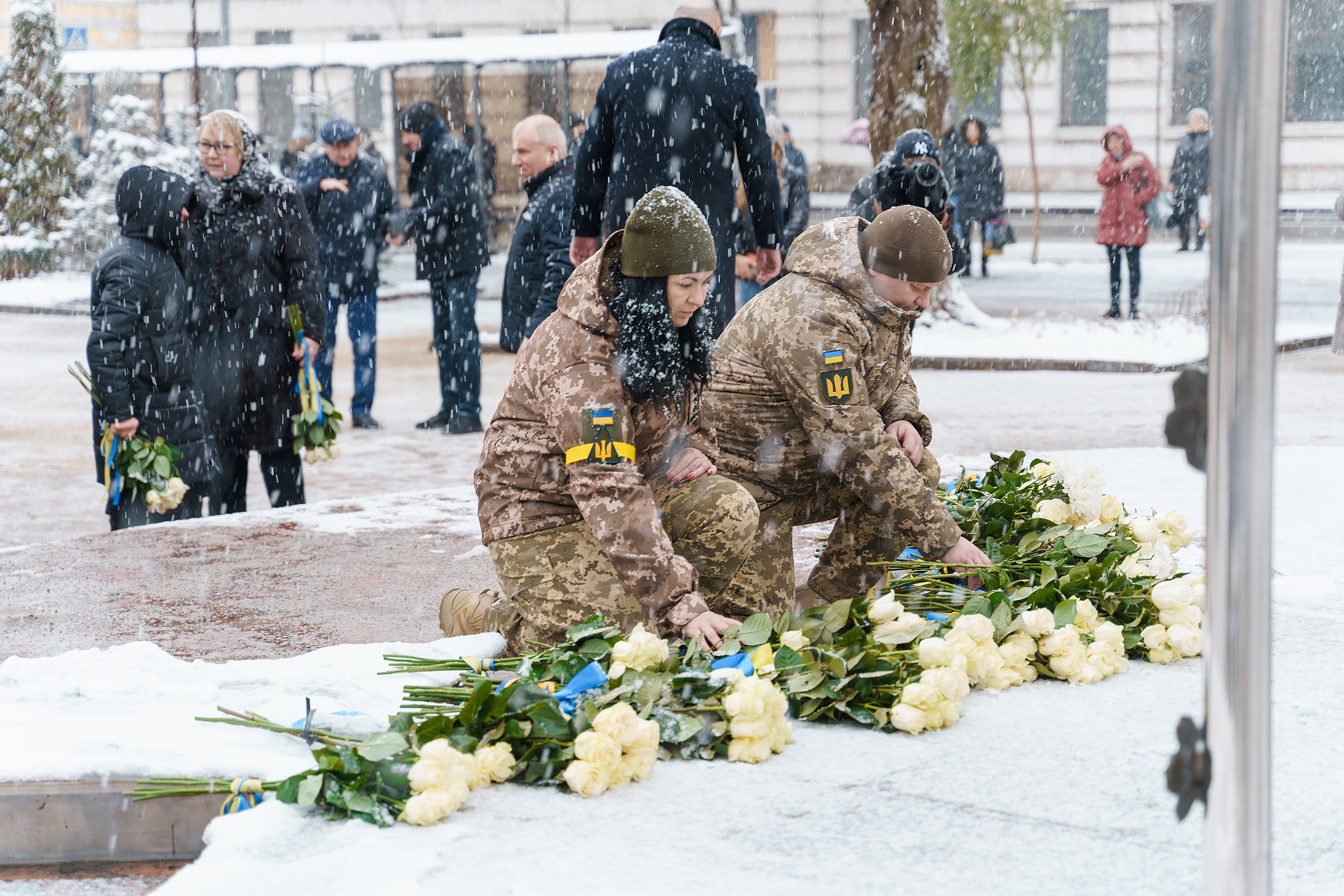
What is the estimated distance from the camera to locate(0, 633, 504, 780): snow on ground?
3084 millimetres

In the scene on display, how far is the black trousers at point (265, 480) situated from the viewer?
6.13 meters

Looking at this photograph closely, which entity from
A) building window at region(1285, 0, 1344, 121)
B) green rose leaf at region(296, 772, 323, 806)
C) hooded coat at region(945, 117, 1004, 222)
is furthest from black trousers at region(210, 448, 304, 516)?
building window at region(1285, 0, 1344, 121)

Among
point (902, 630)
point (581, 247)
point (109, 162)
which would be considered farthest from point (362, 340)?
point (109, 162)

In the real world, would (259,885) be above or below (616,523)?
below

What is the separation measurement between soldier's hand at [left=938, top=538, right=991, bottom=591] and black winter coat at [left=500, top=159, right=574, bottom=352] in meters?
3.12

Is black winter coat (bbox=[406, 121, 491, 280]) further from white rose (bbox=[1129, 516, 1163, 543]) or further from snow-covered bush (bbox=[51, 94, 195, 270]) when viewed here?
snow-covered bush (bbox=[51, 94, 195, 270])

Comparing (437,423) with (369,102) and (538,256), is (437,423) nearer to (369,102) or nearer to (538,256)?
(538,256)

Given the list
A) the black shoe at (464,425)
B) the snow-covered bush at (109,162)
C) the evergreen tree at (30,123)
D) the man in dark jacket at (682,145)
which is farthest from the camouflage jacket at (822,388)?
the evergreen tree at (30,123)

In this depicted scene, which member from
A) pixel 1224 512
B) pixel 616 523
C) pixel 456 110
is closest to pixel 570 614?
pixel 616 523

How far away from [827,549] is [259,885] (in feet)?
7.82

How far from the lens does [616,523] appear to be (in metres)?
3.57

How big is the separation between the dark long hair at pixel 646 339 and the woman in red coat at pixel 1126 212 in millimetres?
10766

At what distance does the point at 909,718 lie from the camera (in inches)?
126

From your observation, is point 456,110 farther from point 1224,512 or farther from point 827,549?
point 1224,512
